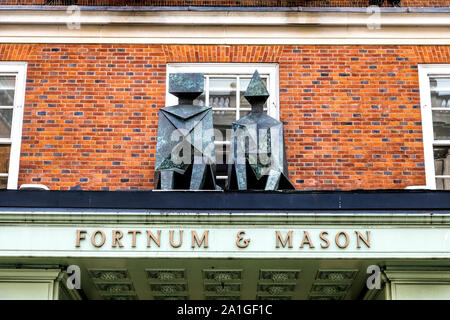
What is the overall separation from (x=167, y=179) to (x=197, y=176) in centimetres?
42

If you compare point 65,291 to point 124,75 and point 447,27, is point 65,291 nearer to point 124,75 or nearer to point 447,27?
point 124,75

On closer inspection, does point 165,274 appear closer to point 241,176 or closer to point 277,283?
point 277,283

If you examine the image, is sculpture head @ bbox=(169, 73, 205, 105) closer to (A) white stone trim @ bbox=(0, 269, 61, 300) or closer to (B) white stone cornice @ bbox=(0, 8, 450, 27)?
(B) white stone cornice @ bbox=(0, 8, 450, 27)

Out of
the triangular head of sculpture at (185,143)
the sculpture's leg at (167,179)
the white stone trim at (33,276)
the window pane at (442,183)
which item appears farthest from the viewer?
the window pane at (442,183)

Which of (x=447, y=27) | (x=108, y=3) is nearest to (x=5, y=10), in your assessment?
(x=108, y=3)

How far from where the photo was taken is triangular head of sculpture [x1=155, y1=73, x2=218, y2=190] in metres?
10.6

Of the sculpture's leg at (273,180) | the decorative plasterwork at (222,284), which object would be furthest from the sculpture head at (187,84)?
the decorative plasterwork at (222,284)

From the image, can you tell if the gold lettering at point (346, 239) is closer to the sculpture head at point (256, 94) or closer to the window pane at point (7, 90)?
the sculpture head at point (256, 94)

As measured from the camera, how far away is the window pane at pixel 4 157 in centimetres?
1241

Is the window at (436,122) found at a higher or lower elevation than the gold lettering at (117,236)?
higher

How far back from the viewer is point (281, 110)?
12.7m

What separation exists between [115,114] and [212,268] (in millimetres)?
3706

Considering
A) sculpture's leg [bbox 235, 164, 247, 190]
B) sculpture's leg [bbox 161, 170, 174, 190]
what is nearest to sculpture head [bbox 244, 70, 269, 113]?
sculpture's leg [bbox 235, 164, 247, 190]

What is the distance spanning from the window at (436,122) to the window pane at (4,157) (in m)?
6.68
